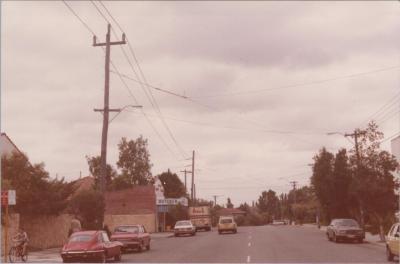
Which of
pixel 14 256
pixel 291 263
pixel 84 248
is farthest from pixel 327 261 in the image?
pixel 14 256

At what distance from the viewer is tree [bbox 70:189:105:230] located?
108ft

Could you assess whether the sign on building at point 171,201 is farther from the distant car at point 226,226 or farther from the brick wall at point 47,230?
the brick wall at point 47,230

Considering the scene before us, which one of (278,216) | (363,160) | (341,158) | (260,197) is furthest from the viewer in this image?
(260,197)

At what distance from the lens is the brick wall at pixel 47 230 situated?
1316 inches

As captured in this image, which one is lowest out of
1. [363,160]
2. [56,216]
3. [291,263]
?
[291,263]

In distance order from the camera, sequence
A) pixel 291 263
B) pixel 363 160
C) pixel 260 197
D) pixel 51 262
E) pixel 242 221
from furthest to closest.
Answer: pixel 260 197 → pixel 242 221 → pixel 363 160 → pixel 51 262 → pixel 291 263

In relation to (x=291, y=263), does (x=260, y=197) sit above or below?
above

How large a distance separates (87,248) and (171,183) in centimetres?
8471

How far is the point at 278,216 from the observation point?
165 meters

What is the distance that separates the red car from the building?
44.0 m

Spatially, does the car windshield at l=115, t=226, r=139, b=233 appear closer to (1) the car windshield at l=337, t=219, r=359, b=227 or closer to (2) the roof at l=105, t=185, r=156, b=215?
(1) the car windshield at l=337, t=219, r=359, b=227

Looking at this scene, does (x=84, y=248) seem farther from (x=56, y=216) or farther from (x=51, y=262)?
(x=56, y=216)

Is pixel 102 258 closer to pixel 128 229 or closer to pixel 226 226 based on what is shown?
pixel 128 229

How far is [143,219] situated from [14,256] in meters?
42.7
